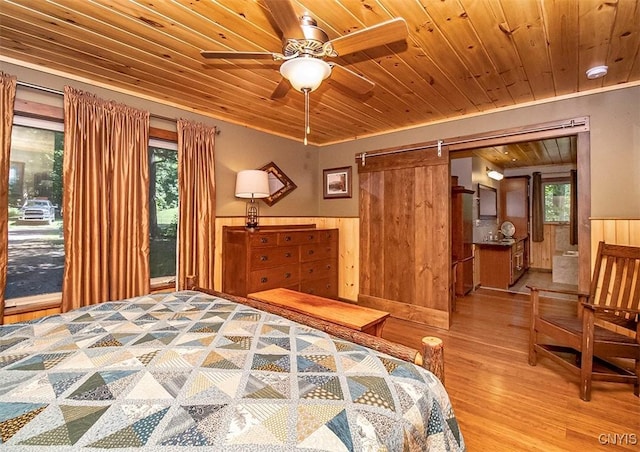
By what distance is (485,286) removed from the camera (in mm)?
5613

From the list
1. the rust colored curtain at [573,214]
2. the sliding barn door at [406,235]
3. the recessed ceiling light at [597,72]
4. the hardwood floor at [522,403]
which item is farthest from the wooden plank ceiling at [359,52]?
the rust colored curtain at [573,214]

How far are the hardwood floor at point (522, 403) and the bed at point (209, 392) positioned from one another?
967 millimetres

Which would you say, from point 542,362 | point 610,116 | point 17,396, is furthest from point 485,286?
point 17,396

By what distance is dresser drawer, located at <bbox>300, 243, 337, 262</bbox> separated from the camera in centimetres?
388

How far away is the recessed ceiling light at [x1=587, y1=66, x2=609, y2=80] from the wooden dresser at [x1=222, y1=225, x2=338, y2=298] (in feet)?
9.97

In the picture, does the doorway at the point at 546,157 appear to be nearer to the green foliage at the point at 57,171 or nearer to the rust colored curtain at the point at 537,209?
the rust colored curtain at the point at 537,209

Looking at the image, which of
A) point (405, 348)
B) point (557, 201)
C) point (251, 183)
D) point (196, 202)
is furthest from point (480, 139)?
point (557, 201)

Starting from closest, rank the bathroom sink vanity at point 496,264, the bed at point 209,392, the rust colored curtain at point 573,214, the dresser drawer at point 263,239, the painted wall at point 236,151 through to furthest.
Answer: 1. the bed at point 209,392
2. the painted wall at point 236,151
3. the dresser drawer at point 263,239
4. the bathroom sink vanity at point 496,264
5. the rust colored curtain at point 573,214

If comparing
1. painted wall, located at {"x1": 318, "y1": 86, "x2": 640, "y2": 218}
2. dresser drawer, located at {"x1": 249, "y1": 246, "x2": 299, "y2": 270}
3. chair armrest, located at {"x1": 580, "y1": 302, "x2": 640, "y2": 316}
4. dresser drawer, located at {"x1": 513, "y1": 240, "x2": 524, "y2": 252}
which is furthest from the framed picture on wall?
dresser drawer, located at {"x1": 513, "y1": 240, "x2": 524, "y2": 252}

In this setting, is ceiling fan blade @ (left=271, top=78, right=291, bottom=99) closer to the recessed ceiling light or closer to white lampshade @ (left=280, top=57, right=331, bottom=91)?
white lampshade @ (left=280, top=57, right=331, bottom=91)

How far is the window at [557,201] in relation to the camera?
23.0 ft

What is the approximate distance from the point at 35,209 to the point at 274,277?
2199 millimetres

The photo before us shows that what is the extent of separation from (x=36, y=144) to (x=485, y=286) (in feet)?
21.3

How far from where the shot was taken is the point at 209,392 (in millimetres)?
Result: 951
